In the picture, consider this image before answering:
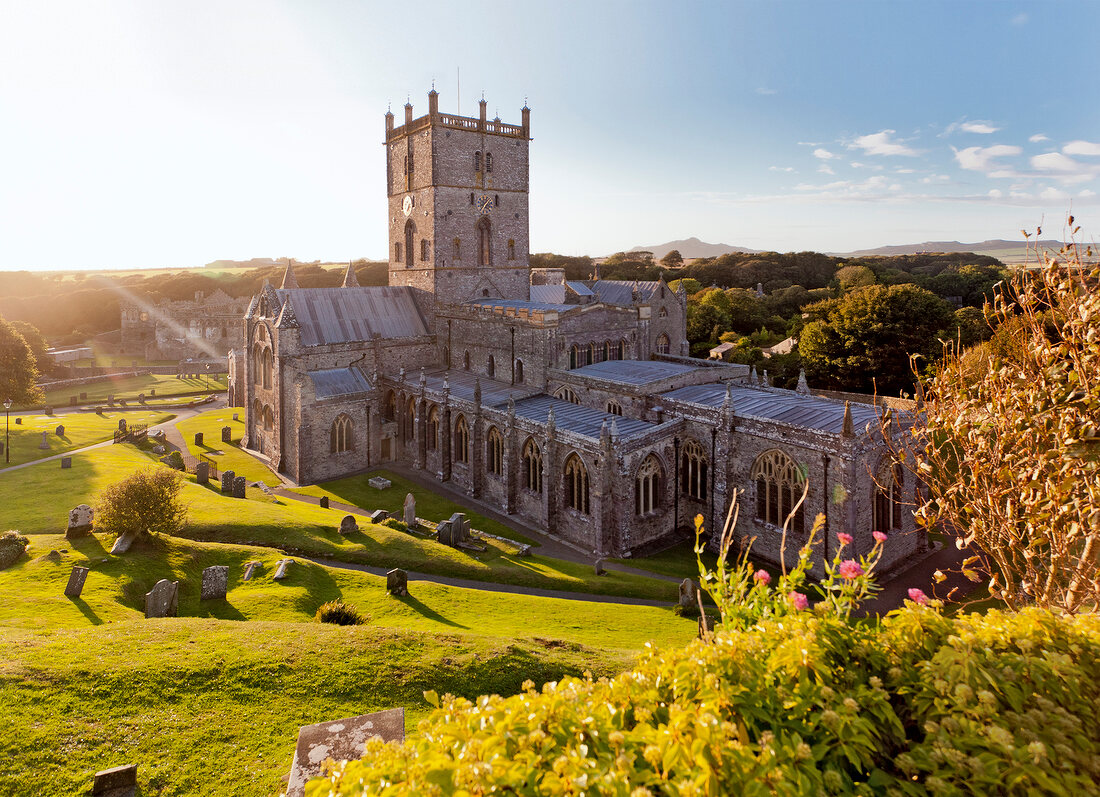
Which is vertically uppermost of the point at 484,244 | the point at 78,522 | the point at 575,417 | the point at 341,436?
the point at 484,244

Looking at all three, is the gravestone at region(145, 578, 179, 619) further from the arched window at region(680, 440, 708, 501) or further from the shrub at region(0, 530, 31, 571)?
the arched window at region(680, 440, 708, 501)

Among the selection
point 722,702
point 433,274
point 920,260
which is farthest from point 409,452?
point 920,260

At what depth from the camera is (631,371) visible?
3322 cm

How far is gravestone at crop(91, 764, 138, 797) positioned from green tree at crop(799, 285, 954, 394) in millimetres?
47882

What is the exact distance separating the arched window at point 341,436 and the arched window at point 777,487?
24151 mm

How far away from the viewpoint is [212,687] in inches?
504

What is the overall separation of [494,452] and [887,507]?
1831cm

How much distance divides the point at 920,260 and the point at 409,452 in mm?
120435

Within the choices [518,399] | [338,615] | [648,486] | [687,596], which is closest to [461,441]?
[518,399]

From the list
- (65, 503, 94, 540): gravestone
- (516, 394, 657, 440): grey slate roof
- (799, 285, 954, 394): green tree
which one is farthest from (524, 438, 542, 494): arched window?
(799, 285, 954, 394): green tree

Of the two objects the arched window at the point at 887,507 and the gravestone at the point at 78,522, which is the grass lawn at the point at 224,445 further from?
the arched window at the point at 887,507

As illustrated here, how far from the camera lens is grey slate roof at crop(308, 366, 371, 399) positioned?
3728 centimetres

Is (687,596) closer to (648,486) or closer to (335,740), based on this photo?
(648,486)

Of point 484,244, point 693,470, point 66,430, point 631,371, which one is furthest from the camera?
point 66,430
